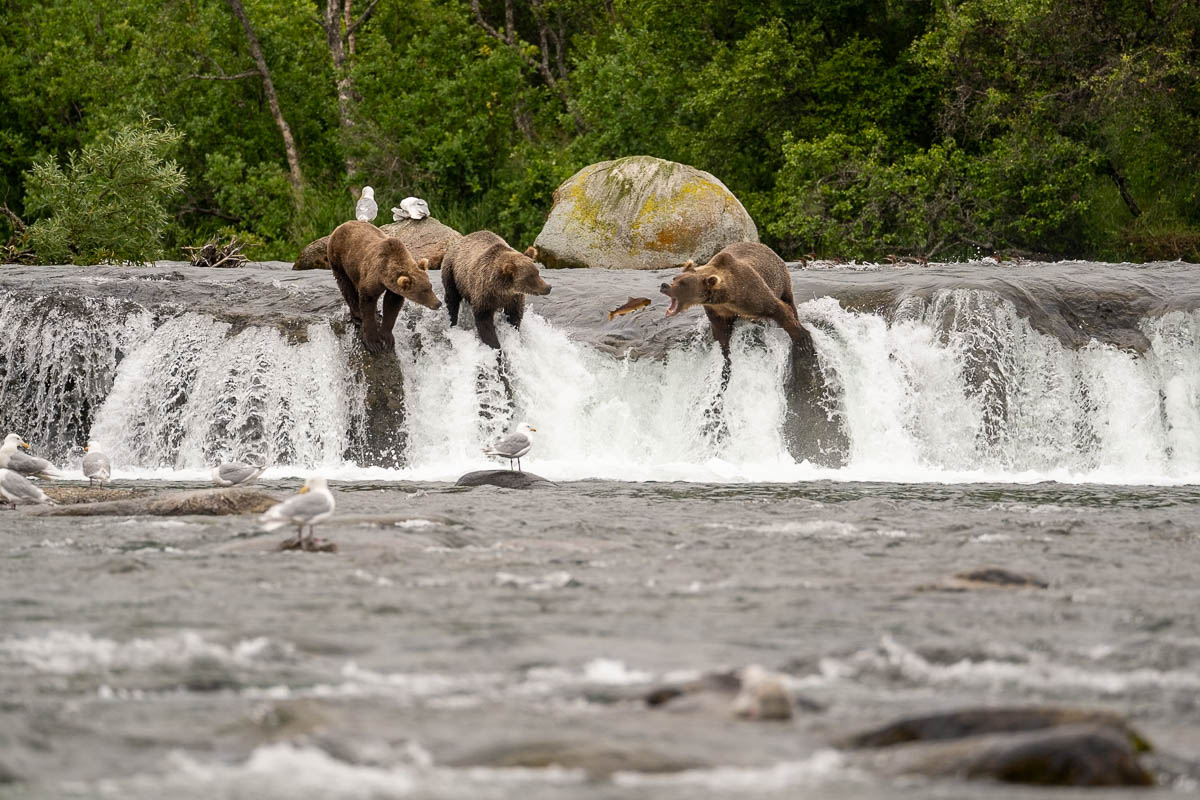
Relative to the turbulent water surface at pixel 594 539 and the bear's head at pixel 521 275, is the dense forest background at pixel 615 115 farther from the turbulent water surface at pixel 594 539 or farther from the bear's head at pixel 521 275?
the bear's head at pixel 521 275

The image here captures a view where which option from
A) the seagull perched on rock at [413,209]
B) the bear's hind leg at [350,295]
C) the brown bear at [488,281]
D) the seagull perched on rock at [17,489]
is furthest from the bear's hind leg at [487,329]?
the seagull perched on rock at [17,489]

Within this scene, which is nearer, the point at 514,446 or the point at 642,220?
the point at 514,446

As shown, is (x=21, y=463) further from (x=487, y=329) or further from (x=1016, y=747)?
(x=1016, y=747)

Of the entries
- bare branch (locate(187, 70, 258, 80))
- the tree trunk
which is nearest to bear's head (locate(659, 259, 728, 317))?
the tree trunk

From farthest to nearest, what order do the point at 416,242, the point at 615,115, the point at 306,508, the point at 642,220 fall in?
1. the point at 615,115
2. the point at 642,220
3. the point at 416,242
4. the point at 306,508

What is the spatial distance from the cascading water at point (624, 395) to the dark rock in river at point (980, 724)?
37.9ft

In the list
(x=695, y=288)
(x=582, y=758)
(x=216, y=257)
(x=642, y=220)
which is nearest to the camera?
(x=582, y=758)

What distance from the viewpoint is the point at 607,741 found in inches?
199

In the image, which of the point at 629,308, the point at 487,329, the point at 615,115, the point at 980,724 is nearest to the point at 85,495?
the point at 487,329

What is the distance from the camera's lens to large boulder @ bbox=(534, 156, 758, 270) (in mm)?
26797

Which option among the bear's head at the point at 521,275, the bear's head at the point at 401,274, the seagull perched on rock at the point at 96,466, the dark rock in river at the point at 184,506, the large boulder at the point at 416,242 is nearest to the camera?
the dark rock in river at the point at 184,506

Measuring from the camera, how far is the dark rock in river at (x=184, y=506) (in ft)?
37.3

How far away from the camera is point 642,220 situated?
26922 mm

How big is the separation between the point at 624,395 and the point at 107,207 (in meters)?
12.5
